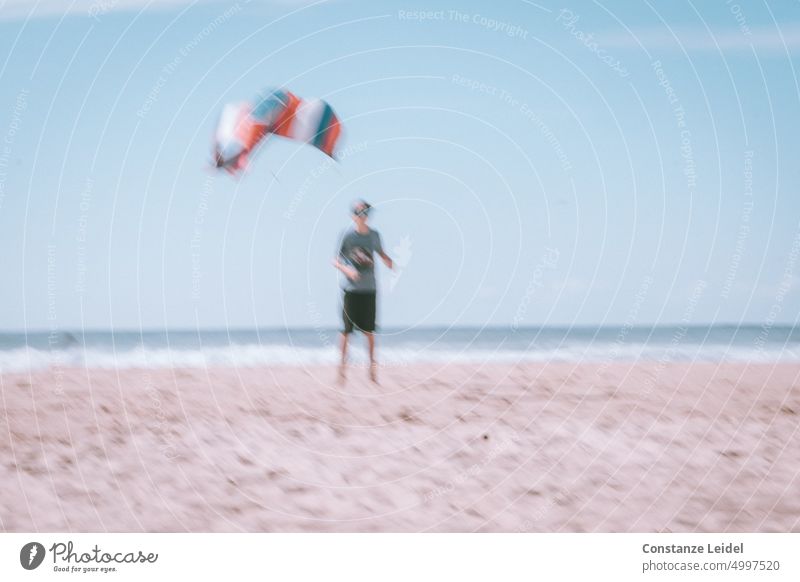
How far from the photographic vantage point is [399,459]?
3049mm

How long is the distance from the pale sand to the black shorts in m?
0.28

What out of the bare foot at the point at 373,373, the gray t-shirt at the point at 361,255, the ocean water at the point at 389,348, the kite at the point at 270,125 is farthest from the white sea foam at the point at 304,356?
the kite at the point at 270,125

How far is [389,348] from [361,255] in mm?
2493

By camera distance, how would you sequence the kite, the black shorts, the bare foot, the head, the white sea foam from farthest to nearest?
the white sea foam < the bare foot < the black shorts < the head < the kite

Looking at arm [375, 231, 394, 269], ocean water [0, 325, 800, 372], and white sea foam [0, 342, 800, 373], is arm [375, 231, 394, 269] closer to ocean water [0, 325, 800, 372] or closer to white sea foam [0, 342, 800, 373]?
ocean water [0, 325, 800, 372]

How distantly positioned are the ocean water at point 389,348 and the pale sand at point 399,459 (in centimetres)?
73

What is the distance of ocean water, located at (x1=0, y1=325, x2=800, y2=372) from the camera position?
18.2 feet

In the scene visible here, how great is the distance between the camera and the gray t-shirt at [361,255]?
3.75 meters

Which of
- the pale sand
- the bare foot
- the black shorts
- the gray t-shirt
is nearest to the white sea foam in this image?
the bare foot
